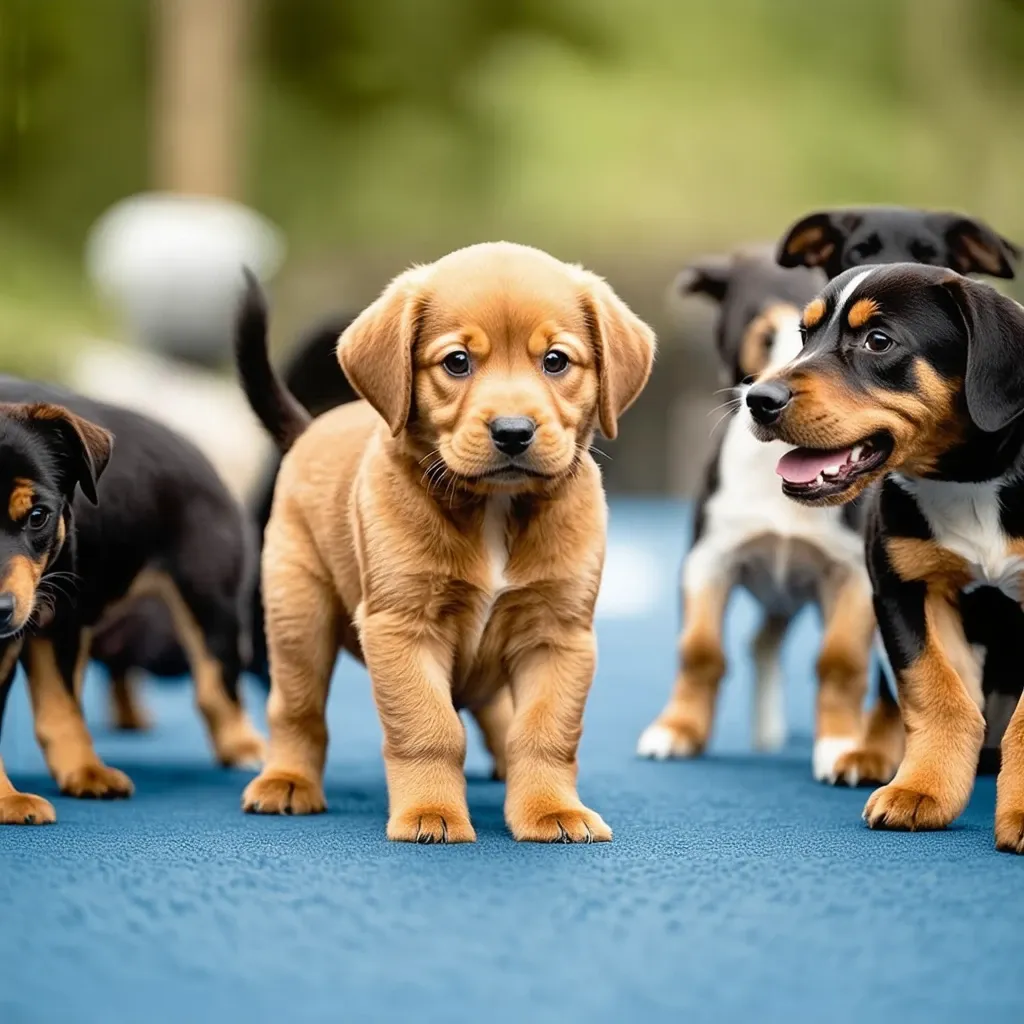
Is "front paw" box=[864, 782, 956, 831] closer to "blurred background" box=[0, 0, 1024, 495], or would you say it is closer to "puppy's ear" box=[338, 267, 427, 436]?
"puppy's ear" box=[338, 267, 427, 436]

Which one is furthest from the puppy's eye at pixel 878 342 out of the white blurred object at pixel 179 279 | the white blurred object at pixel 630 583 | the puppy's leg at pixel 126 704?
the white blurred object at pixel 179 279

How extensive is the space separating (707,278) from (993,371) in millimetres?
1753

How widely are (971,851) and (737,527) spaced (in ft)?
5.35

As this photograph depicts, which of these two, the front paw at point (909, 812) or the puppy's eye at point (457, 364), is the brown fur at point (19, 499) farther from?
the front paw at point (909, 812)

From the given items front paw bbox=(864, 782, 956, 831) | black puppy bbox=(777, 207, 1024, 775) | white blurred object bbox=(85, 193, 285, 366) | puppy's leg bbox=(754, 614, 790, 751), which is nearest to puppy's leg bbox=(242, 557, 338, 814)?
front paw bbox=(864, 782, 956, 831)

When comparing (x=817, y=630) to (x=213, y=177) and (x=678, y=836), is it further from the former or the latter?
(x=213, y=177)

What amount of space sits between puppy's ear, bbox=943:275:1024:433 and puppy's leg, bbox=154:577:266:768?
76.2 inches

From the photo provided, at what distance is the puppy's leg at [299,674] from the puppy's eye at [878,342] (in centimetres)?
129

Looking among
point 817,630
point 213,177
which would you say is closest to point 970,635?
point 817,630

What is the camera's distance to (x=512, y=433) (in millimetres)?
3061

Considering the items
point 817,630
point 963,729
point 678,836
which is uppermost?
point 963,729

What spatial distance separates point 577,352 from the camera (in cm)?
328

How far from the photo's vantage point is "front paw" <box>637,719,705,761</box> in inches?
178

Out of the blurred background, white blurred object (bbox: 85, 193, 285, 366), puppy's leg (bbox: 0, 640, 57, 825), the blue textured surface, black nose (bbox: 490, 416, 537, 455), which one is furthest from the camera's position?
the blurred background
